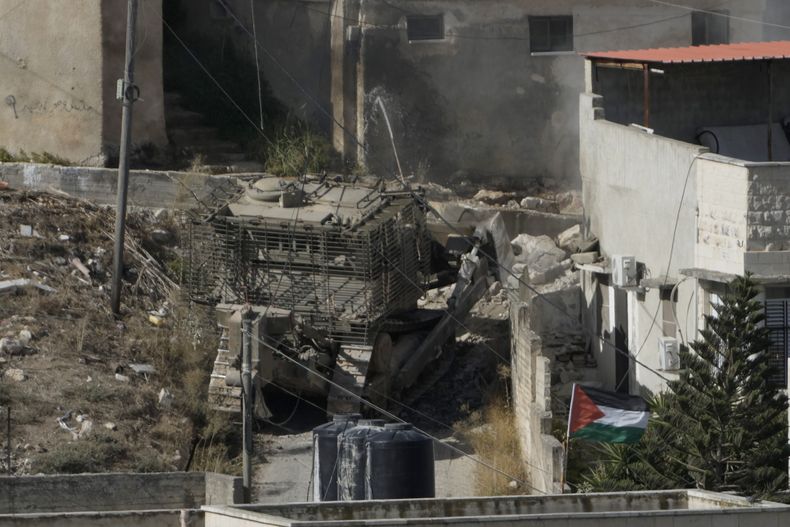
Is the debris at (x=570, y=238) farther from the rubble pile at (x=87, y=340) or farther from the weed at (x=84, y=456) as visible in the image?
the weed at (x=84, y=456)

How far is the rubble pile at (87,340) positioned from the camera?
2692 centimetres

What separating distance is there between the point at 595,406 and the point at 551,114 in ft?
35.0

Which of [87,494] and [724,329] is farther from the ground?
[724,329]

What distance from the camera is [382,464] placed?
22.8 meters

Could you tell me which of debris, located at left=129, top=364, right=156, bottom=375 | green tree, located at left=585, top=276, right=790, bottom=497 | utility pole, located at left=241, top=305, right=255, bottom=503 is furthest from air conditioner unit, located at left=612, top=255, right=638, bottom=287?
debris, located at left=129, top=364, right=156, bottom=375

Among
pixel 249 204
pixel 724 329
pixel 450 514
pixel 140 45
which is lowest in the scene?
pixel 450 514

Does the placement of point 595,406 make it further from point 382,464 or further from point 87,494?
point 87,494

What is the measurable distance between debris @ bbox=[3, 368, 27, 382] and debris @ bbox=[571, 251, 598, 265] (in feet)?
25.6

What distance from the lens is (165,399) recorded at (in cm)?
2816

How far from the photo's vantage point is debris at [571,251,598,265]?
101 feet

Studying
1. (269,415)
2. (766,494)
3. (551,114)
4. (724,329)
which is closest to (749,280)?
(724,329)

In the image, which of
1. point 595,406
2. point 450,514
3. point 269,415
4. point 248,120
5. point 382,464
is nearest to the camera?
point 450,514

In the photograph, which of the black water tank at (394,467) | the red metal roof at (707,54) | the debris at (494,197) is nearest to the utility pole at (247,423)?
the black water tank at (394,467)

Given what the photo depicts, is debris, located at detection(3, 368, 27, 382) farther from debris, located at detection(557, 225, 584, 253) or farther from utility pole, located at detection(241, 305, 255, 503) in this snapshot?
debris, located at detection(557, 225, 584, 253)
